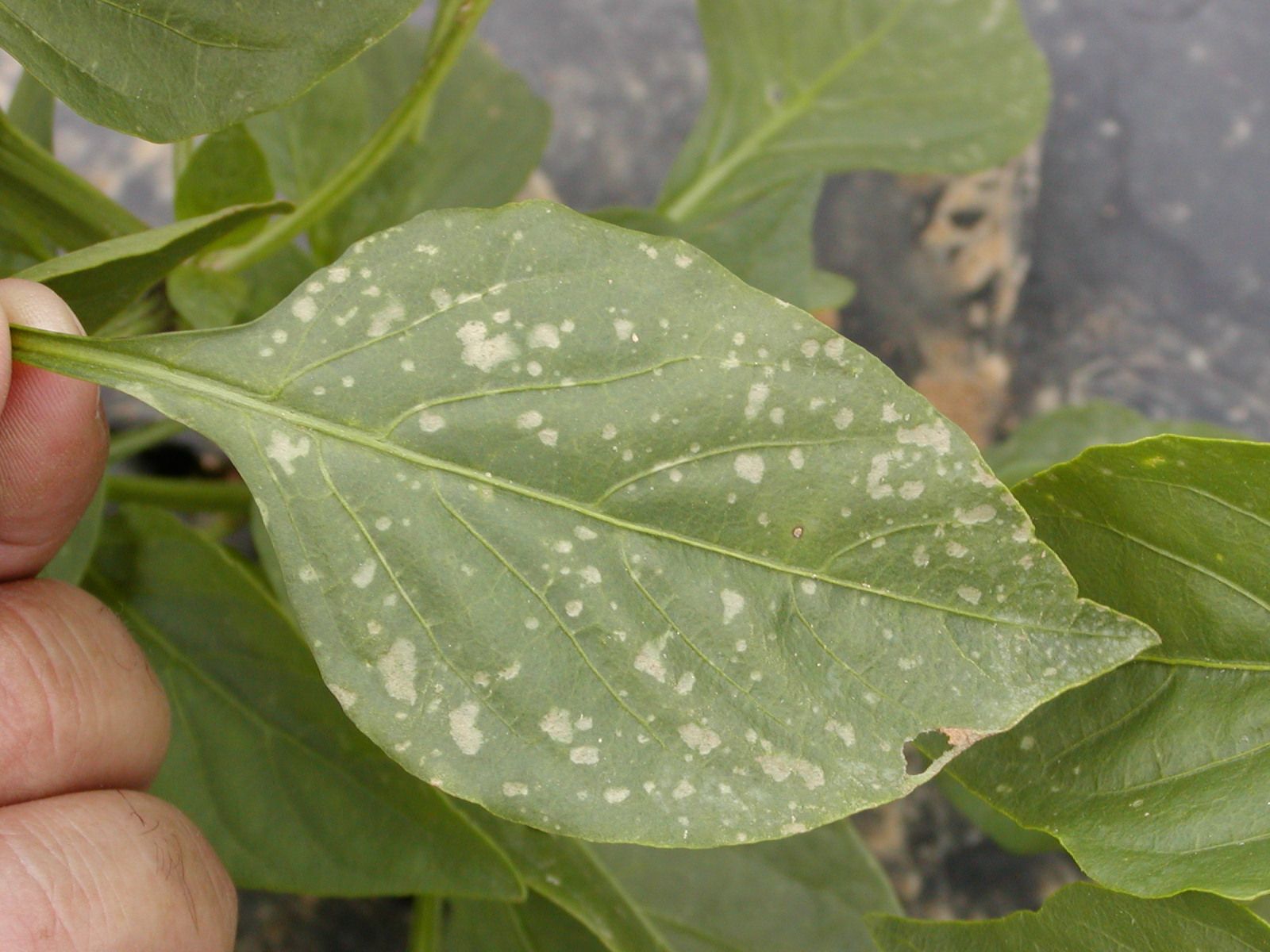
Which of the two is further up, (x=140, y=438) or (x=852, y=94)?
(x=852, y=94)

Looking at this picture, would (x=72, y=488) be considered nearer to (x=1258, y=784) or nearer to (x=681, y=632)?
(x=681, y=632)

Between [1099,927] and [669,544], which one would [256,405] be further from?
[1099,927]

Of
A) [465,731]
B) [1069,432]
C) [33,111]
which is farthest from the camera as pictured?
[1069,432]

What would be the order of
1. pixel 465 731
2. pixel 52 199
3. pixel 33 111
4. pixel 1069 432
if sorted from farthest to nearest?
1. pixel 1069 432
2. pixel 33 111
3. pixel 52 199
4. pixel 465 731

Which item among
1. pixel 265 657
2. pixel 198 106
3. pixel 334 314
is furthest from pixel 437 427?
pixel 265 657

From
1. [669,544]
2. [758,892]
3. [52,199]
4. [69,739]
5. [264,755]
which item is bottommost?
[758,892]

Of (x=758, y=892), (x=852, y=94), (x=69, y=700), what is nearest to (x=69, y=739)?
(x=69, y=700)
